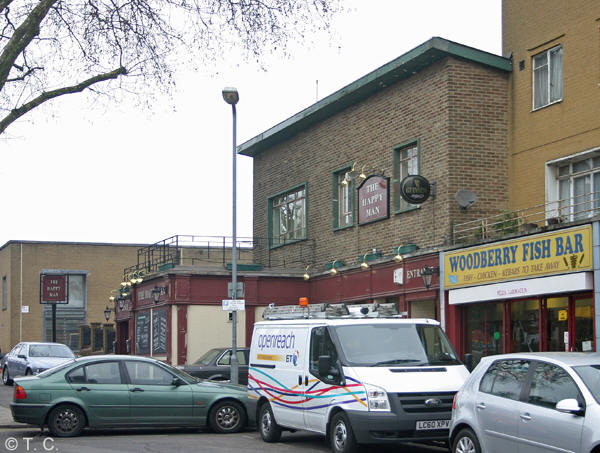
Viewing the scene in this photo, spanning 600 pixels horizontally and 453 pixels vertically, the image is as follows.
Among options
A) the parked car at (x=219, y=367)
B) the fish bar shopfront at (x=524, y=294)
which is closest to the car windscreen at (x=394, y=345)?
the fish bar shopfront at (x=524, y=294)


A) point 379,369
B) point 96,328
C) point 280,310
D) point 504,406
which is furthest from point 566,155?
point 96,328

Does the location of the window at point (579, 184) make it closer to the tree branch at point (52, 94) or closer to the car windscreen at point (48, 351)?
the tree branch at point (52, 94)

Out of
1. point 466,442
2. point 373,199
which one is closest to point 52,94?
point 466,442

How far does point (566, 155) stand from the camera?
2178 centimetres

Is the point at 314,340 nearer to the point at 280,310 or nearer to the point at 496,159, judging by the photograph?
the point at 280,310

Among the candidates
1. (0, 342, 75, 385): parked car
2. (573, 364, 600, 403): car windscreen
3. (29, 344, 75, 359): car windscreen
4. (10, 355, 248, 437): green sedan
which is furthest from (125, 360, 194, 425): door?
(29, 344, 75, 359): car windscreen

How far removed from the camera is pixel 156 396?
685 inches

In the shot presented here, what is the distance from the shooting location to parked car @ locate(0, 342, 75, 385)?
3064cm

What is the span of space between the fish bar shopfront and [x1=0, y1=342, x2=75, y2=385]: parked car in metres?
14.0

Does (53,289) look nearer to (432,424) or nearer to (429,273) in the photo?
(429,273)

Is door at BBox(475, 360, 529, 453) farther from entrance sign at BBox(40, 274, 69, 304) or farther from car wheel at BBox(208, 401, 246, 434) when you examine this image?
entrance sign at BBox(40, 274, 69, 304)

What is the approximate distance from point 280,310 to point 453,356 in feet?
12.6

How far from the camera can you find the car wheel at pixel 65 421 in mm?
16672

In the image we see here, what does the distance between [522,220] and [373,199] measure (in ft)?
18.9
